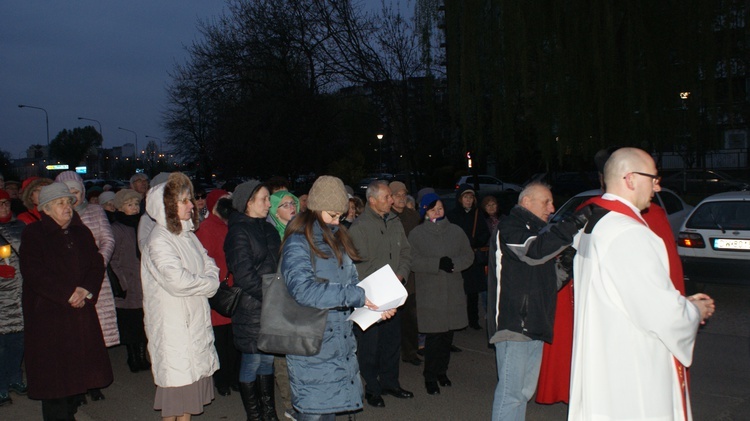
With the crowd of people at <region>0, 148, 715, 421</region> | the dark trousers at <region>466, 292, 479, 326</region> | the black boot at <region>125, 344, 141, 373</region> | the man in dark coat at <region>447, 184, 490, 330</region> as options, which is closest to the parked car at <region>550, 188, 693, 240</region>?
the dark trousers at <region>466, 292, 479, 326</region>

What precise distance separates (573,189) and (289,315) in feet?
111

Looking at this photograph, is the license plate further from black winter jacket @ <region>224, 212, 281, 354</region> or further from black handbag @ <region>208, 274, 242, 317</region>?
black handbag @ <region>208, 274, 242, 317</region>

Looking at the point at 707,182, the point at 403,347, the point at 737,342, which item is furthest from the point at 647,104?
the point at 707,182

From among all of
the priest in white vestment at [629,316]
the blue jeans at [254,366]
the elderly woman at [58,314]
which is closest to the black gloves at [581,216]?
the priest in white vestment at [629,316]

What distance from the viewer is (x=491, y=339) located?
4.45m

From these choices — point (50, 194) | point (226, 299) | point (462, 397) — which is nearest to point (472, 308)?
point (462, 397)

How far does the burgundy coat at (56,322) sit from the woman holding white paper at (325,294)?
1.92 meters

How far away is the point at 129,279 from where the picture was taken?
23.8 ft

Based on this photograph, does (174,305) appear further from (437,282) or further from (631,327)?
(631,327)

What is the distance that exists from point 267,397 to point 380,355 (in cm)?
128

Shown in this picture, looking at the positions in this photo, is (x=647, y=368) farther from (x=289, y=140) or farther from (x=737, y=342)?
(x=289, y=140)

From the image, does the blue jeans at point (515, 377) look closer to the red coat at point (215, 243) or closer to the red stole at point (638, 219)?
the red stole at point (638, 219)

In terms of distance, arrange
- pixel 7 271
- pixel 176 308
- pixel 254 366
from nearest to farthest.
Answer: pixel 176 308 → pixel 254 366 → pixel 7 271

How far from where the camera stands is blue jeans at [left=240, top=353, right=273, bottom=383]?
5.27 metres
